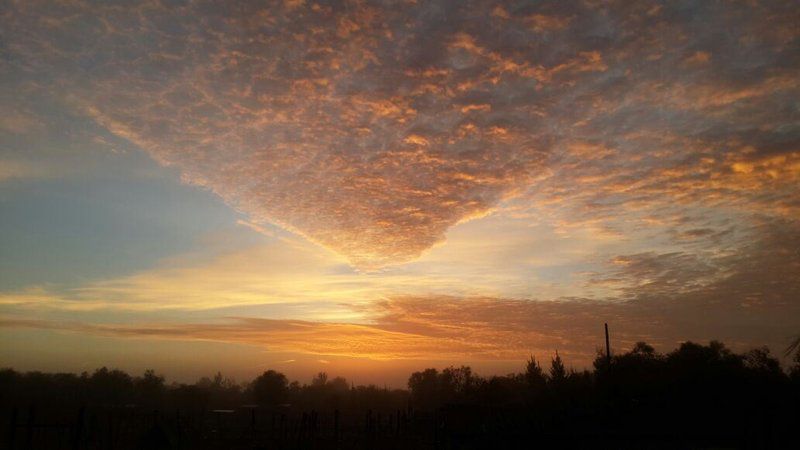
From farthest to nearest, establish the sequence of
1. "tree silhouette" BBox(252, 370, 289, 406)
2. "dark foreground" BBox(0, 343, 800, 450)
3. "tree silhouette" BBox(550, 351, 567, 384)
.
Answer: "tree silhouette" BBox(252, 370, 289, 406)
"tree silhouette" BBox(550, 351, 567, 384)
"dark foreground" BBox(0, 343, 800, 450)

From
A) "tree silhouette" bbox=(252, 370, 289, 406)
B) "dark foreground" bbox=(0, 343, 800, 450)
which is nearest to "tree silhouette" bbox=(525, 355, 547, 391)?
"dark foreground" bbox=(0, 343, 800, 450)

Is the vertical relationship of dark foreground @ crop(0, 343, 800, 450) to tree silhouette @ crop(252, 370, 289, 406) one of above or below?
above

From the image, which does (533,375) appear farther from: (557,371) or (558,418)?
(558,418)

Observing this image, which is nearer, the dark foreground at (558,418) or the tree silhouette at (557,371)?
the dark foreground at (558,418)

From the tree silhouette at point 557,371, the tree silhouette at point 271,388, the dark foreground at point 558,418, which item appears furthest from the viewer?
the tree silhouette at point 271,388

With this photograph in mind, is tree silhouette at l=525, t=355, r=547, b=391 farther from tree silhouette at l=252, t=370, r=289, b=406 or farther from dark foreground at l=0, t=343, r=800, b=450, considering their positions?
tree silhouette at l=252, t=370, r=289, b=406

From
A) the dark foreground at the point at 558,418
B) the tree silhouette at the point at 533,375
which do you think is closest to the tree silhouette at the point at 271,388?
the dark foreground at the point at 558,418

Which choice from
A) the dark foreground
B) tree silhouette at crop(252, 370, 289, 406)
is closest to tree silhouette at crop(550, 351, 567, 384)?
the dark foreground

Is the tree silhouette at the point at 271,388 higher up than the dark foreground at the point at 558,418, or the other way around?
the dark foreground at the point at 558,418

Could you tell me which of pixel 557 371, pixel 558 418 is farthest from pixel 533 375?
pixel 558 418

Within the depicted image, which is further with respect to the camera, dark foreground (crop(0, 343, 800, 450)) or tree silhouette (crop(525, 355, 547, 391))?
tree silhouette (crop(525, 355, 547, 391))

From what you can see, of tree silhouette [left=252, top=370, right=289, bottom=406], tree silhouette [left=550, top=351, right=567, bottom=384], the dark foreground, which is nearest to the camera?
the dark foreground

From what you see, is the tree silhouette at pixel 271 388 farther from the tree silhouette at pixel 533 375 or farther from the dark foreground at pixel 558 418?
the tree silhouette at pixel 533 375

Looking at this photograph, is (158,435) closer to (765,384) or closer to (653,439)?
(653,439)
